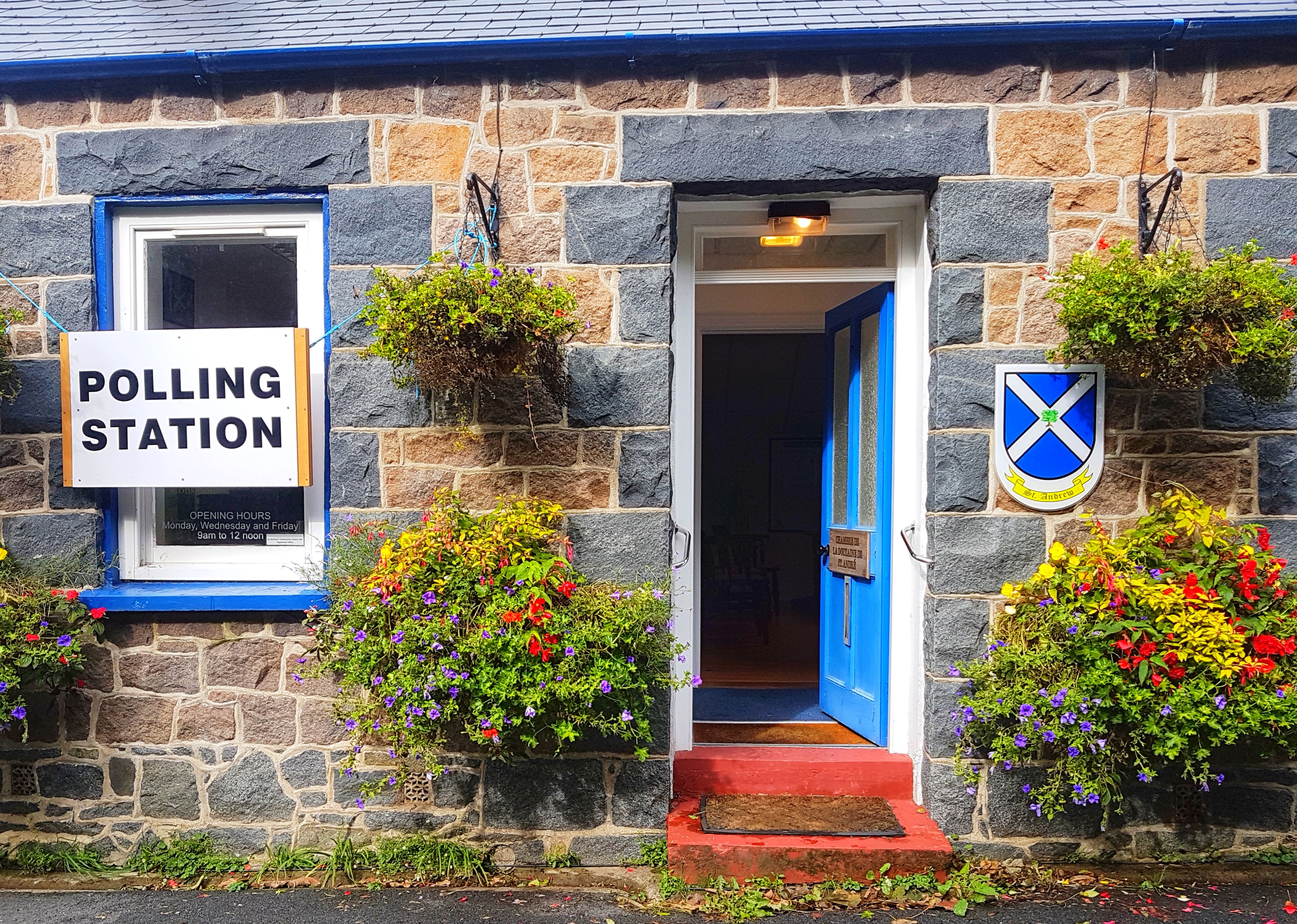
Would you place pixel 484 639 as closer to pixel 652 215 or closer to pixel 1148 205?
pixel 652 215

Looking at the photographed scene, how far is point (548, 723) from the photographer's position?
335cm

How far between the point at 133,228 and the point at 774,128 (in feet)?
10.6

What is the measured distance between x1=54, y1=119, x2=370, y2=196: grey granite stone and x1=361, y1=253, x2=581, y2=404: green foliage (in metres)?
0.88

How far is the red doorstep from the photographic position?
3.41 meters

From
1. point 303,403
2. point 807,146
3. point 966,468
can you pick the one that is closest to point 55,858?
point 303,403

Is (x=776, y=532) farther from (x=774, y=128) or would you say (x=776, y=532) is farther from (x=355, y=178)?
(x=355, y=178)

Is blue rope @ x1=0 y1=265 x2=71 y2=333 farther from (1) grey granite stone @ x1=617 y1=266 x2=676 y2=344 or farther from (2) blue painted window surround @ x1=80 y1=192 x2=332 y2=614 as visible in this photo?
(1) grey granite stone @ x1=617 y1=266 x2=676 y2=344

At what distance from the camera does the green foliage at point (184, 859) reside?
367 cm

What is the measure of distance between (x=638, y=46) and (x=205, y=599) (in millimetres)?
3309

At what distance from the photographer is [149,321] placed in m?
3.97

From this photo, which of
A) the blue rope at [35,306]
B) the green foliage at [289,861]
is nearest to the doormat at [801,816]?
the green foliage at [289,861]

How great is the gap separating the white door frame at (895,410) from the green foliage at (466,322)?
798 mm

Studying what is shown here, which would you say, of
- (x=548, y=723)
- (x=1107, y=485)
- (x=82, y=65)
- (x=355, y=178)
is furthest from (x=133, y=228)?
(x=1107, y=485)

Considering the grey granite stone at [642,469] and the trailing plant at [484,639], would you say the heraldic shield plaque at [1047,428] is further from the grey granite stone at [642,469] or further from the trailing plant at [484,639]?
the trailing plant at [484,639]
